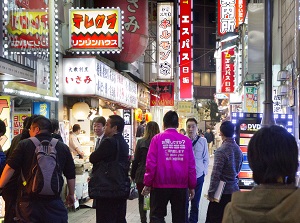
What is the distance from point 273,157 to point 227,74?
1266 inches

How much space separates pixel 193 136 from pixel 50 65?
478 cm

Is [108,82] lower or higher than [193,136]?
higher

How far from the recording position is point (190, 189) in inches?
323

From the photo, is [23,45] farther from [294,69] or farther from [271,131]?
[271,131]

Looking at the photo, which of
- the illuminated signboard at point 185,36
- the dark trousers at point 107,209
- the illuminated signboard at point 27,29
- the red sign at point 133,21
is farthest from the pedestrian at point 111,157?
the illuminated signboard at point 185,36

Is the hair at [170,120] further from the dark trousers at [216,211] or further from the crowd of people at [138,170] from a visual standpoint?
the dark trousers at [216,211]

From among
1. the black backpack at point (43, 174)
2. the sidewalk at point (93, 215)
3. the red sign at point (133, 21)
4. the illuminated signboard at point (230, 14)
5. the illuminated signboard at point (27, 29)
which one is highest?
the illuminated signboard at point (230, 14)

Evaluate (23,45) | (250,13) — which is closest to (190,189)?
(23,45)

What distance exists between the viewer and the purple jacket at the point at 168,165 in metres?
7.99

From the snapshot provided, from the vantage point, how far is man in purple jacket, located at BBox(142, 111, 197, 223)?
7.99 metres

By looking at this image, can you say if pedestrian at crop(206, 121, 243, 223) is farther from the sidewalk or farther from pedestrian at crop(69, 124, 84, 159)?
pedestrian at crop(69, 124, 84, 159)

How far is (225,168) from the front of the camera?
27.5ft

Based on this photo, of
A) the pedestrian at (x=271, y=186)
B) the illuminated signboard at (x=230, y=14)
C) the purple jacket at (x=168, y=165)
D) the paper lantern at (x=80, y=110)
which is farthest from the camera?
the illuminated signboard at (x=230, y=14)

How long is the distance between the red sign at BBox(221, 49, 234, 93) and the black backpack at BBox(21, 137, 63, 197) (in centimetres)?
2777
